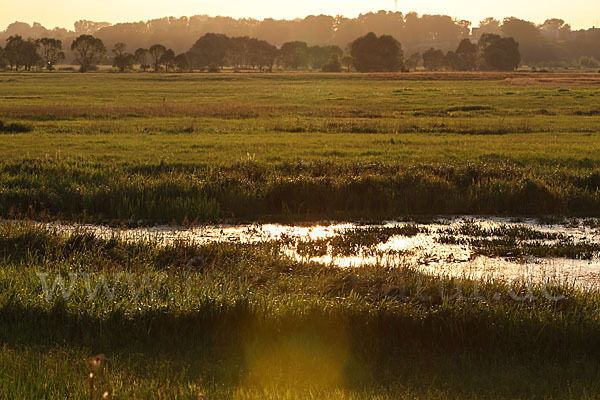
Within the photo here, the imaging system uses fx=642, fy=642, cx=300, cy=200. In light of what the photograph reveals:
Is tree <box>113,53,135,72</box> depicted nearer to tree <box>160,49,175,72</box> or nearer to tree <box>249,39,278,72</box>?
tree <box>160,49,175,72</box>

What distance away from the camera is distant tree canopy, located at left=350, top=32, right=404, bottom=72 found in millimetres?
164500

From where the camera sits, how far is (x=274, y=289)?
9.91m

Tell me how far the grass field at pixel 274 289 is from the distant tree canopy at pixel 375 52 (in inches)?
5536

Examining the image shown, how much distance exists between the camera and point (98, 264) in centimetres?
1152

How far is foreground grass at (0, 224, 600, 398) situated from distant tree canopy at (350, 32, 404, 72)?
159801 millimetres

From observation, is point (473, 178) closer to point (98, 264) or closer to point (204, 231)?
point (204, 231)

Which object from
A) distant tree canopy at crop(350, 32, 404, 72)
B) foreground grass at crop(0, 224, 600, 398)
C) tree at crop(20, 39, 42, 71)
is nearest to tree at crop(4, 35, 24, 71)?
tree at crop(20, 39, 42, 71)

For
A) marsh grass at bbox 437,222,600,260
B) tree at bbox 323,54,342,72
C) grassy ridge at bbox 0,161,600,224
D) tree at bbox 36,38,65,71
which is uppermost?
tree at bbox 36,38,65,71

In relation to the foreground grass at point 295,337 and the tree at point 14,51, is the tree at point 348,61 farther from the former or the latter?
the foreground grass at point 295,337

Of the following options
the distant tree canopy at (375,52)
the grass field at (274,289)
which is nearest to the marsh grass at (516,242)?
the grass field at (274,289)

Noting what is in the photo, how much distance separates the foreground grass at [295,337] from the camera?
6.91m

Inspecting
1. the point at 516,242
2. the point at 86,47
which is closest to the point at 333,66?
the point at 86,47

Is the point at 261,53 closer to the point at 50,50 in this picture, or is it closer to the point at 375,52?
the point at 375,52

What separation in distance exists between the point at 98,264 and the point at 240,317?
4.09 metres
